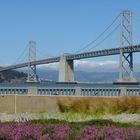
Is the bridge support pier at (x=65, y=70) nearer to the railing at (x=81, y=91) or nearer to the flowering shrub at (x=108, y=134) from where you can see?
the railing at (x=81, y=91)

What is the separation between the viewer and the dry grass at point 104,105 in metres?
15.5

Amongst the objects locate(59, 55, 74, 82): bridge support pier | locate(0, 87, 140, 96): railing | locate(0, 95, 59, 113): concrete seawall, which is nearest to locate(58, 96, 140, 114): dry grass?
locate(0, 95, 59, 113): concrete seawall

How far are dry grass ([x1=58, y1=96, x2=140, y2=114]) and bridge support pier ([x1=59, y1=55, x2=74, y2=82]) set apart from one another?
213ft

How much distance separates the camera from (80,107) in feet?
51.9

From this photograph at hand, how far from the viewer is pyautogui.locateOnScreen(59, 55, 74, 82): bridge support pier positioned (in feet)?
270

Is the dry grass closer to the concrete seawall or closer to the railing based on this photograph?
the concrete seawall

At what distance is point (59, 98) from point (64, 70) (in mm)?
64257

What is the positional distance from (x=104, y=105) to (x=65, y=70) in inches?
2582

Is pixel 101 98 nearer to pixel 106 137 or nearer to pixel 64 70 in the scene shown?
pixel 106 137

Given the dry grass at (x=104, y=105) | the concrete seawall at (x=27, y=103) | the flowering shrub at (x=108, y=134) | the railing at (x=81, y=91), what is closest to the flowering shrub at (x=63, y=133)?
the flowering shrub at (x=108, y=134)

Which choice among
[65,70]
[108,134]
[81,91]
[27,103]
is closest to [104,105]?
[27,103]

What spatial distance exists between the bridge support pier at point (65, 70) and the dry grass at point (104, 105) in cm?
6505

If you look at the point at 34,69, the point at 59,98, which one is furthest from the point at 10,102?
the point at 34,69

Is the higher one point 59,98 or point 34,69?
point 34,69
